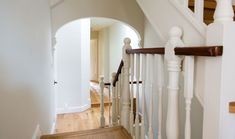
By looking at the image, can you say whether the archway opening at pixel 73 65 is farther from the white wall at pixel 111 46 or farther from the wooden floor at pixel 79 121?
the white wall at pixel 111 46

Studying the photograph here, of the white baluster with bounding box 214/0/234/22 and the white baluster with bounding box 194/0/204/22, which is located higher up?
the white baluster with bounding box 194/0/204/22

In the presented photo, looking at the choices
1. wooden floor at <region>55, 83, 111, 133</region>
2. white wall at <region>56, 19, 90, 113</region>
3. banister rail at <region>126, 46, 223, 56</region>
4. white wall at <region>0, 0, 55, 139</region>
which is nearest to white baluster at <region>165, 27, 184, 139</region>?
banister rail at <region>126, 46, 223, 56</region>

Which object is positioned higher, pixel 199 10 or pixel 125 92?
pixel 199 10

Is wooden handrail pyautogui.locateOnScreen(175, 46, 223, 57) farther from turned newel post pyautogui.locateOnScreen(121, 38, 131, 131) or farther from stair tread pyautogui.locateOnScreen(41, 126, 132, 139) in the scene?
stair tread pyautogui.locateOnScreen(41, 126, 132, 139)

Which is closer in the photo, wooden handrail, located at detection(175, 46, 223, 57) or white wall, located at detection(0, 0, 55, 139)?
wooden handrail, located at detection(175, 46, 223, 57)

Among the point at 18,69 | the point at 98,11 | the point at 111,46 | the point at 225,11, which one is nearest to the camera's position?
the point at 225,11

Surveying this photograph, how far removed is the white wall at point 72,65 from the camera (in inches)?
174

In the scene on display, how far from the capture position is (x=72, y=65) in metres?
4.55

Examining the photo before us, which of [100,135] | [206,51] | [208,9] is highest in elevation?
[208,9]

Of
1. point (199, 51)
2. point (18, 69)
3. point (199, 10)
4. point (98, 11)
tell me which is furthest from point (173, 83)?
point (98, 11)

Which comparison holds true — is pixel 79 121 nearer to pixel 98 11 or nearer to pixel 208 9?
pixel 98 11

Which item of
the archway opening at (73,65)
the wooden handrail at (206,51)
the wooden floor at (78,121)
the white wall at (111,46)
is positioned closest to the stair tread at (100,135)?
the wooden handrail at (206,51)

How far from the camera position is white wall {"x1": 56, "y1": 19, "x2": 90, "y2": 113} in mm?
4426

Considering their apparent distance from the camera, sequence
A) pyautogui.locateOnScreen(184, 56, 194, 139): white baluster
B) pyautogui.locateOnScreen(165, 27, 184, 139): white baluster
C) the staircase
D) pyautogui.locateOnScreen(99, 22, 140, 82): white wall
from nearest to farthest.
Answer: pyautogui.locateOnScreen(184, 56, 194, 139): white baluster < pyautogui.locateOnScreen(165, 27, 184, 139): white baluster < the staircase < pyautogui.locateOnScreen(99, 22, 140, 82): white wall
